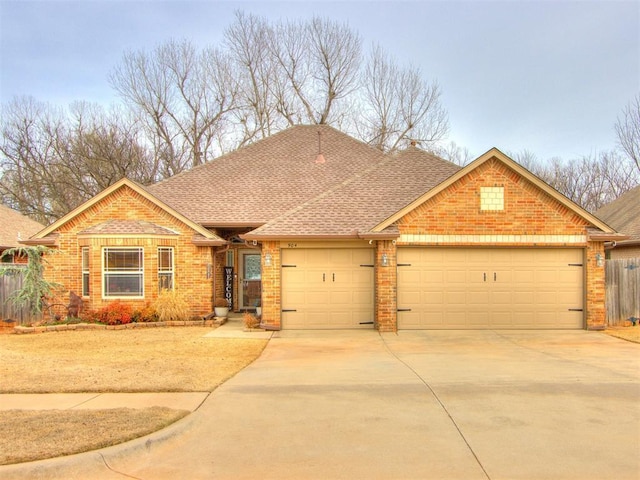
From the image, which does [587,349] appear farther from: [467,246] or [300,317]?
[300,317]

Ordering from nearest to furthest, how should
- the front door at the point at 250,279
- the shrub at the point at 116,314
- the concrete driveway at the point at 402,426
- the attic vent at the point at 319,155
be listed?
the concrete driveway at the point at 402,426, the shrub at the point at 116,314, the front door at the point at 250,279, the attic vent at the point at 319,155

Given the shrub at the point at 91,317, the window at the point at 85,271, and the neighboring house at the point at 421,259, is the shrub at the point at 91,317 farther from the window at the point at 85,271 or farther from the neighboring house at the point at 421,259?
the window at the point at 85,271

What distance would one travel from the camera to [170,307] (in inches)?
601

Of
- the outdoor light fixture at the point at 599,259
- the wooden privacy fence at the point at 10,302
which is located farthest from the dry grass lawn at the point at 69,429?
the outdoor light fixture at the point at 599,259

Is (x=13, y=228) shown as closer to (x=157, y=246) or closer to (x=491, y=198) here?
(x=157, y=246)

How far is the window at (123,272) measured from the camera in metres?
15.6

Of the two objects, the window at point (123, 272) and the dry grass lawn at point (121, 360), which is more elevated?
the window at point (123, 272)

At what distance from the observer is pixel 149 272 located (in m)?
15.6

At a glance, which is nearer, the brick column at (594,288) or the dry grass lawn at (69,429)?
the dry grass lawn at (69,429)

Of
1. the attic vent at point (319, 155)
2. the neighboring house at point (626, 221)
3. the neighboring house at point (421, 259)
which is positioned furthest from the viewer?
the neighboring house at point (626, 221)

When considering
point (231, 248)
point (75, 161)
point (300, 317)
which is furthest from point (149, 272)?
point (75, 161)

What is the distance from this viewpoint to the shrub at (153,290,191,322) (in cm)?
1519

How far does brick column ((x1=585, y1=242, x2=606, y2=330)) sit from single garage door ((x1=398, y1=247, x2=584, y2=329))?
19 centimetres

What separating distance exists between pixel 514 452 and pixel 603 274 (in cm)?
1060
